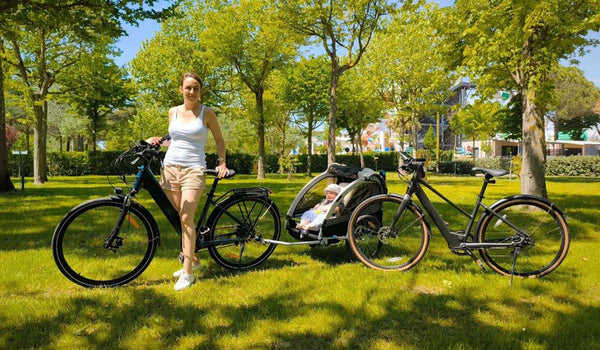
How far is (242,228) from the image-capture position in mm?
4348

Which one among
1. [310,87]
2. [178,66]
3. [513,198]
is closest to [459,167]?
[310,87]

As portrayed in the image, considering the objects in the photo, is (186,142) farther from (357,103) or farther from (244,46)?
(357,103)

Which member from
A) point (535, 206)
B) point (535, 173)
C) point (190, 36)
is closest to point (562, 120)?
point (190, 36)

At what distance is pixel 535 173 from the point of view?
834 centimetres

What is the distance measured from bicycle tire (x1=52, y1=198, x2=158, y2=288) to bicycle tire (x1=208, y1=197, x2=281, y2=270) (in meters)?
0.66

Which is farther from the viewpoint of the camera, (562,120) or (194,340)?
(562,120)

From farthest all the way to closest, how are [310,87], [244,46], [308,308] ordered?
[310,87] → [244,46] → [308,308]

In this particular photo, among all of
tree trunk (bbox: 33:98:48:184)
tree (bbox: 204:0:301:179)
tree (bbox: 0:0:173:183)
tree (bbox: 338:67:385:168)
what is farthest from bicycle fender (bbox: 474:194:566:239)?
tree (bbox: 338:67:385:168)

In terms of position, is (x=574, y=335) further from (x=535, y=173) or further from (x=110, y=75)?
(x=110, y=75)

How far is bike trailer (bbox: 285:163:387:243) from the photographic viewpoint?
446 cm

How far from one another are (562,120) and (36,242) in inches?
2805

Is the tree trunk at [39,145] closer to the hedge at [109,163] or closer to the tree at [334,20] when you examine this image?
the hedge at [109,163]

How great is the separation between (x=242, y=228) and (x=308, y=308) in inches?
54.7

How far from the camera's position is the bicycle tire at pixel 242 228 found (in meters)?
4.20
